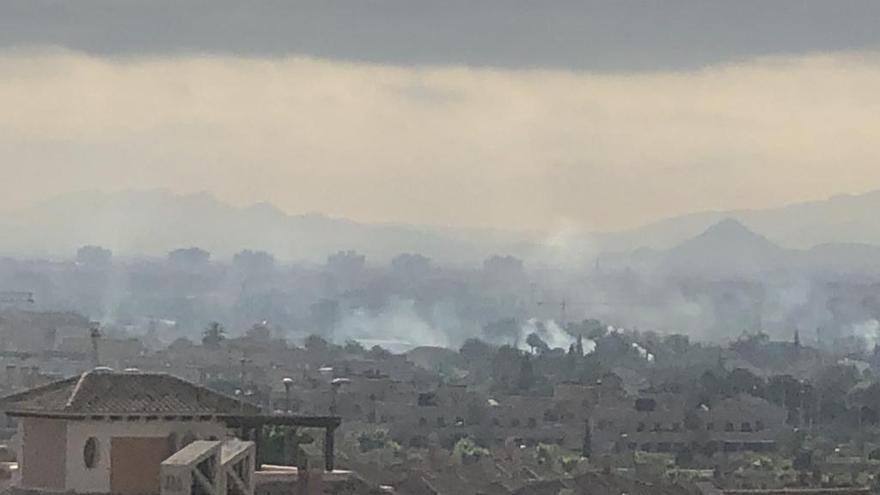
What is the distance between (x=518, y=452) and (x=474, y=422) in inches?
685

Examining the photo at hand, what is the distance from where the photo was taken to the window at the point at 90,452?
24516mm

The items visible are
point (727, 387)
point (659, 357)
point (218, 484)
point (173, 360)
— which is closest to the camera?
point (218, 484)

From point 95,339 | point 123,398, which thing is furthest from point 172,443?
point 95,339

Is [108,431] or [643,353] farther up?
[643,353]

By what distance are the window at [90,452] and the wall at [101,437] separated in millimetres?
28

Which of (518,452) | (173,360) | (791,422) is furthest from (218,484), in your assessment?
(173,360)

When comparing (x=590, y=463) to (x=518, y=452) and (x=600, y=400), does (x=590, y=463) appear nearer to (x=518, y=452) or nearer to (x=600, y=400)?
(x=518, y=452)

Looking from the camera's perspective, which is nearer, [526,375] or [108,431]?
[108,431]

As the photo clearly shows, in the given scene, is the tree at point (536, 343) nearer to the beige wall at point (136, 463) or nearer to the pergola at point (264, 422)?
the pergola at point (264, 422)

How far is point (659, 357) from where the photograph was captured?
17638 cm

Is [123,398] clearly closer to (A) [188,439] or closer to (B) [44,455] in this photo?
(A) [188,439]

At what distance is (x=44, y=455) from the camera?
2491 centimetres

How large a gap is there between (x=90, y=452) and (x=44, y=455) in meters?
0.54

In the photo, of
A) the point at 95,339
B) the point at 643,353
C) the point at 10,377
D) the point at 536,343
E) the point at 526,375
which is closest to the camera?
the point at 95,339
